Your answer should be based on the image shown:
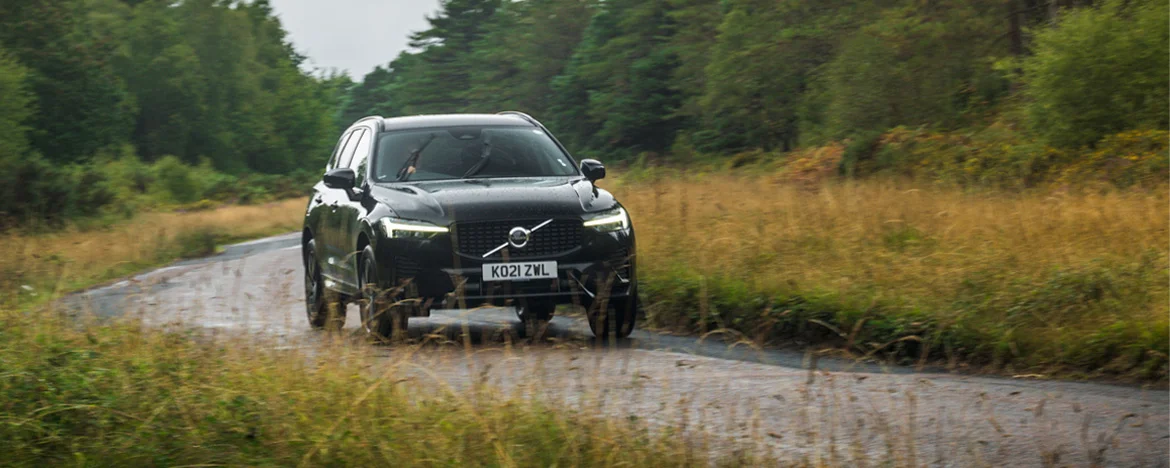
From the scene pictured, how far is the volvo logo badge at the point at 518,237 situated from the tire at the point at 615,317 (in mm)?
744

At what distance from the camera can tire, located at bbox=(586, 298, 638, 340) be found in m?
10.5

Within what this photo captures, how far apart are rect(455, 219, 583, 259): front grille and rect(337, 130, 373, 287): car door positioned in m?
0.84

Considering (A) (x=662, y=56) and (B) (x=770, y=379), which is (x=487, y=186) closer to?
(B) (x=770, y=379)

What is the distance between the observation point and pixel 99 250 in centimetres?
2542

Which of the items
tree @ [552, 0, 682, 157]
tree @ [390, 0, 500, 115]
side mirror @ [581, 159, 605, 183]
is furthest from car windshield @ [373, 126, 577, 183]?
tree @ [390, 0, 500, 115]

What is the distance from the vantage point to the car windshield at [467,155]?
11250mm

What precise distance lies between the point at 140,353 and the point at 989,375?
482 centimetres

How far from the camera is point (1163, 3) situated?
2495 centimetres

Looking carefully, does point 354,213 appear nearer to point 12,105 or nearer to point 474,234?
point 474,234

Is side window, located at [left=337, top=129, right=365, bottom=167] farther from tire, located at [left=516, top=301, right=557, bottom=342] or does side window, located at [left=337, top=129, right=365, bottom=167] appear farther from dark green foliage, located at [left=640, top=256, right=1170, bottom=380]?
dark green foliage, located at [left=640, top=256, right=1170, bottom=380]

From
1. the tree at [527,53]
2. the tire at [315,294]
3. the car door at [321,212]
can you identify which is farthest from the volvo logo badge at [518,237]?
the tree at [527,53]

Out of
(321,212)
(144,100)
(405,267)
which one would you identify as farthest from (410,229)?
(144,100)

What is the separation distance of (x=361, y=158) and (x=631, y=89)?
6174 cm

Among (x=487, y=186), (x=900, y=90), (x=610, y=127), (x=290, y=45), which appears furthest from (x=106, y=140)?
(x=487, y=186)
